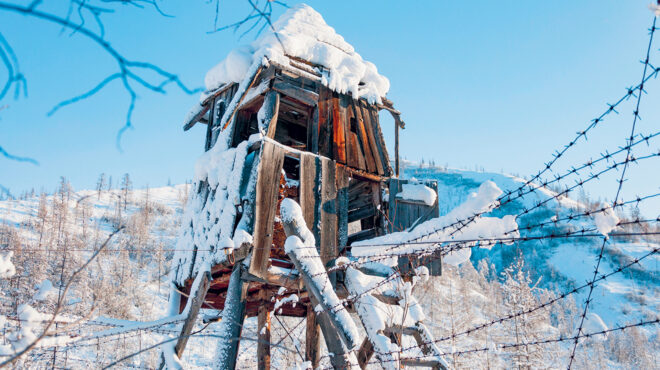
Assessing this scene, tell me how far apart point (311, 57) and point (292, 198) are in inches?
125

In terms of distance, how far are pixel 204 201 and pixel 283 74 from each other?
3.15 metres

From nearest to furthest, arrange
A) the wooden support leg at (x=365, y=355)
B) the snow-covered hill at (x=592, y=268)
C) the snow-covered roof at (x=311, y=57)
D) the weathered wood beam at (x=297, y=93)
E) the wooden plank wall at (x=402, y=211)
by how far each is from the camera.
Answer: the wooden support leg at (x=365, y=355) → the weathered wood beam at (x=297, y=93) → the snow-covered roof at (x=311, y=57) → the wooden plank wall at (x=402, y=211) → the snow-covered hill at (x=592, y=268)

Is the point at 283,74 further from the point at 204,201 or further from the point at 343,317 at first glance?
the point at 343,317

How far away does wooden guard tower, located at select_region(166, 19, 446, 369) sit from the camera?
725 cm

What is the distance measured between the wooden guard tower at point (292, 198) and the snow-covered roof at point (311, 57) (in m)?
0.19

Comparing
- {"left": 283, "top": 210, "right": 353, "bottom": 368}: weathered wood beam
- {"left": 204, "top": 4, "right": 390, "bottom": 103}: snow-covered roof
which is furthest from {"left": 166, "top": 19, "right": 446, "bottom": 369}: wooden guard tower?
{"left": 204, "top": 4, "right": 390, "bottom": 103}: snow-covered roof

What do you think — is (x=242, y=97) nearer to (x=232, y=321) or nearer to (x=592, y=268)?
(x=232, y=321)

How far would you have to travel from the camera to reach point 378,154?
10.1 metres

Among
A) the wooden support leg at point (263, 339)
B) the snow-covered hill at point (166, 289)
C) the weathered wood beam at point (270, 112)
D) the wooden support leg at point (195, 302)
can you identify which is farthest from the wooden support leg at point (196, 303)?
the weathered wood beam at point (270, 112)

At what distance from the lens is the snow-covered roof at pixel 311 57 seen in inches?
360

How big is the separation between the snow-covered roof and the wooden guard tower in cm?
19

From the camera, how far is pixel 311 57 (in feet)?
31.4

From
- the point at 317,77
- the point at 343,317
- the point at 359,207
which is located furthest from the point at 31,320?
the point at 359,207

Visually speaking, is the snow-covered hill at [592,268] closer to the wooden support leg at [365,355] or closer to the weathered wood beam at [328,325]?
the wooden support leg at [365,355]
